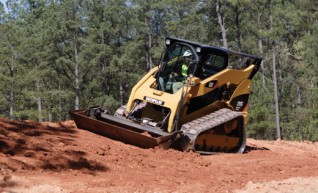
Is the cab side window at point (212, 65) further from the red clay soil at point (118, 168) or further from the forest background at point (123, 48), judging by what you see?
the forest background at point (123, 48)

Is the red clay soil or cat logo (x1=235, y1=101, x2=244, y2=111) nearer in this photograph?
the red clay soil

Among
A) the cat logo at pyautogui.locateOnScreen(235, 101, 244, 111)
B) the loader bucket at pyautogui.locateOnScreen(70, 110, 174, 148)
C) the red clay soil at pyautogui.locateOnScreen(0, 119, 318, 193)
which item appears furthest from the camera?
the cat logo at pyautogui.locateOnScreen(235, 101, 244, 111)

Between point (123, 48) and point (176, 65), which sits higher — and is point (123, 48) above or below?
above

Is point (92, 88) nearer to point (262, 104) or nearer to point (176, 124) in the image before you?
point (262, 104)

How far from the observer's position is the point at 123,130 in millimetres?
9859

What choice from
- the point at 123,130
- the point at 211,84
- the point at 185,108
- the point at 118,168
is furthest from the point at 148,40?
the point at 118,168

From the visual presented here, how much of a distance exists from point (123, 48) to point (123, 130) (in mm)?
36040

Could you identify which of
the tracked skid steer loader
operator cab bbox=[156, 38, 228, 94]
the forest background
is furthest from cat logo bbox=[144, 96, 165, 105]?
the forest background

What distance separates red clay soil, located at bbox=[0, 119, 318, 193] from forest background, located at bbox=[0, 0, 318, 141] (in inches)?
1107

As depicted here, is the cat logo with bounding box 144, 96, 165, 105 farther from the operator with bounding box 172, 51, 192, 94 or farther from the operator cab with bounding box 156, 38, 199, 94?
the operator with bounding box 172, 51, 192, 94

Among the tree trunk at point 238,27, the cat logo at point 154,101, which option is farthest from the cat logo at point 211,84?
the tree trunk at point 238,27

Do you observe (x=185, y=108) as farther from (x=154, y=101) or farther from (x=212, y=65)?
(x=212, y=65)

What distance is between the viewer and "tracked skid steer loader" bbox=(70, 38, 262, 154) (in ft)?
33.2

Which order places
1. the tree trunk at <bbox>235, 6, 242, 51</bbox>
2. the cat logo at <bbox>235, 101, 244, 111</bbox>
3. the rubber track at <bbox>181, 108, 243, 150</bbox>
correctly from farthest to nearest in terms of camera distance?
the tree trunk at <bbox>235, 6, 242, 51</bbox>
the cat logo at <bbox>235, 101, 244, 111</bbox>
the rubber track at <bbox>181, 108, 243, 150</bbox>
